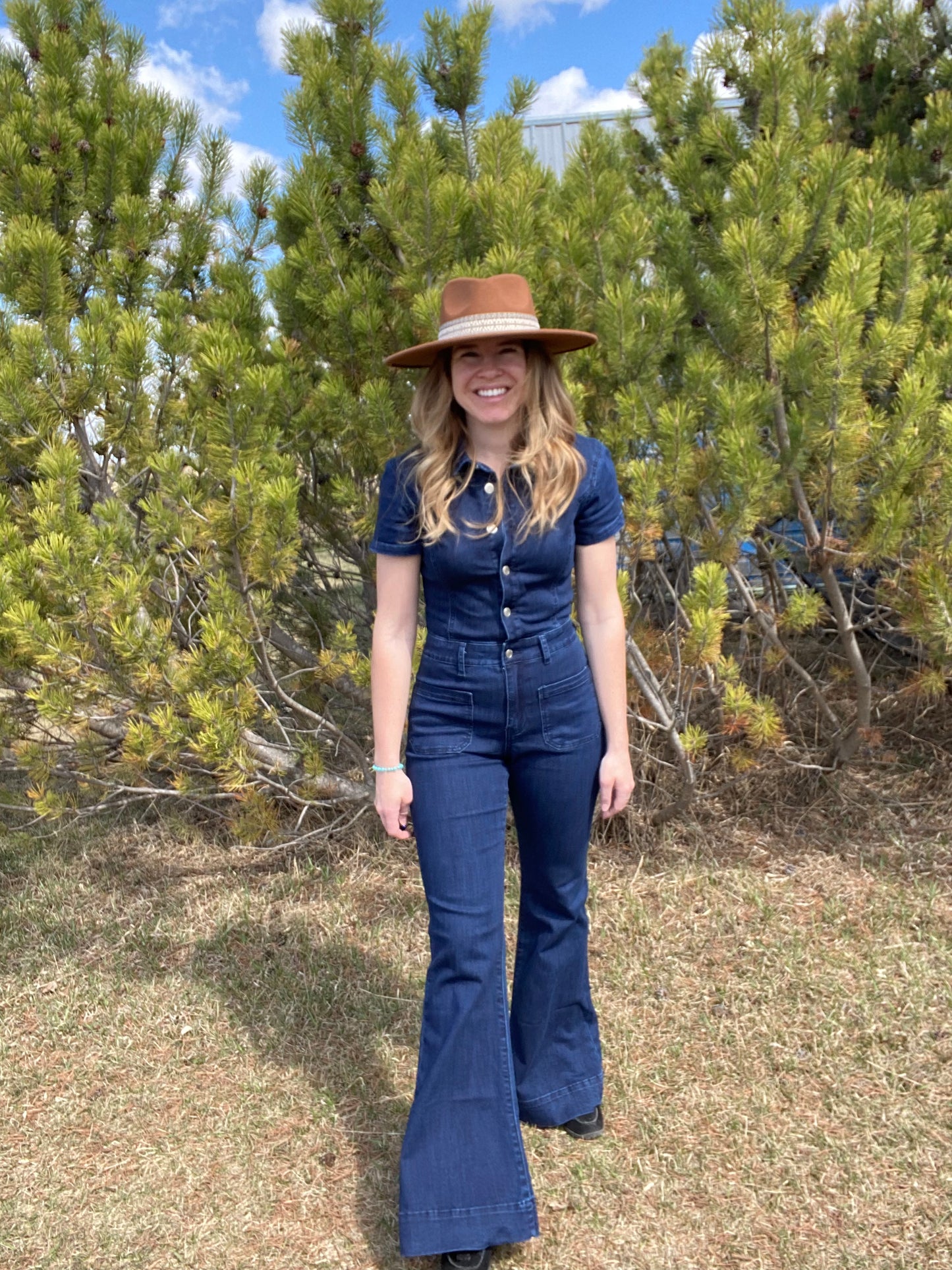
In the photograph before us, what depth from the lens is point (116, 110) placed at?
3982mm

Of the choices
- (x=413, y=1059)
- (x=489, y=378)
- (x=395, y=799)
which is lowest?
(x=413, y=1059)

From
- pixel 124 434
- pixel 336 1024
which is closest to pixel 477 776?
pixel 336 1024

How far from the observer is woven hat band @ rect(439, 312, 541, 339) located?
2109 mm

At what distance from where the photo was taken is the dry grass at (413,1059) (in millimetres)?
2363

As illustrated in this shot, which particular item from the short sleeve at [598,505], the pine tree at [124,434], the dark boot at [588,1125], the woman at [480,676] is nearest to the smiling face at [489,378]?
the woman at [480,676]

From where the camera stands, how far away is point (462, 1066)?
2137 millimetres

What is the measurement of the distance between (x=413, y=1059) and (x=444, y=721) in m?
1.31

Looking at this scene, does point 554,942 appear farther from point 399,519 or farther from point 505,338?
point 505,338

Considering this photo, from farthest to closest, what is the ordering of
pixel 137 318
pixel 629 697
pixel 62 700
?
pixel 629 697 → pixel 137 318 → pixel 62 700

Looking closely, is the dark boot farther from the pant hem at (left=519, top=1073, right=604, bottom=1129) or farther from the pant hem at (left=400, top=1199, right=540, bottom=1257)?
the pant hem at (left=400, top=1199, right=540, bottom=1257)

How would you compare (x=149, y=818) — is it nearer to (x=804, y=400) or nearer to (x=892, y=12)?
(x=804, y=400)

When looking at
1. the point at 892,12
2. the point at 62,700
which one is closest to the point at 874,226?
the point at 892,12

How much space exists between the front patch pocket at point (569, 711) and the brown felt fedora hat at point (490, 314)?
0.69m

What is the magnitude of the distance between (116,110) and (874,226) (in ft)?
8.99
